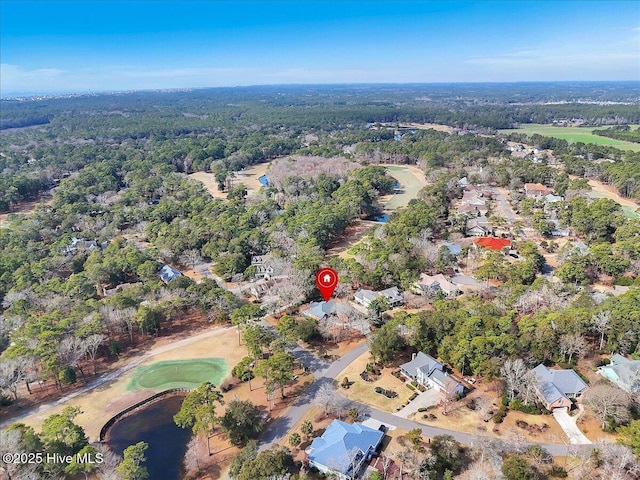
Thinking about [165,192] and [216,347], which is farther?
[165,192]

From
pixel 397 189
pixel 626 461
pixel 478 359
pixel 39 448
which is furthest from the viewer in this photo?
pixel 397 189

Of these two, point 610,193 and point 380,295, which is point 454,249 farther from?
point 610,193

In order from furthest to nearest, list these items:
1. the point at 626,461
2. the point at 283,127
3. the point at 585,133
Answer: the point at 283,127 → the point at 585,133 → the point at 626,461

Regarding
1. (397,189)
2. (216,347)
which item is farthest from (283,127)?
(216,347)

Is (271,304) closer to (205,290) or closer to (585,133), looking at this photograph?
(205,290)

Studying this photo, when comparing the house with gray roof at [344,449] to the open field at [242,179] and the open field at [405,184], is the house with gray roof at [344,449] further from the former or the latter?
the open field at [242,179]

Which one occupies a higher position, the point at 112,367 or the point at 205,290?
the point at 205,290

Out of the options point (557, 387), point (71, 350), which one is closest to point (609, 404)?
point (557, 387)
